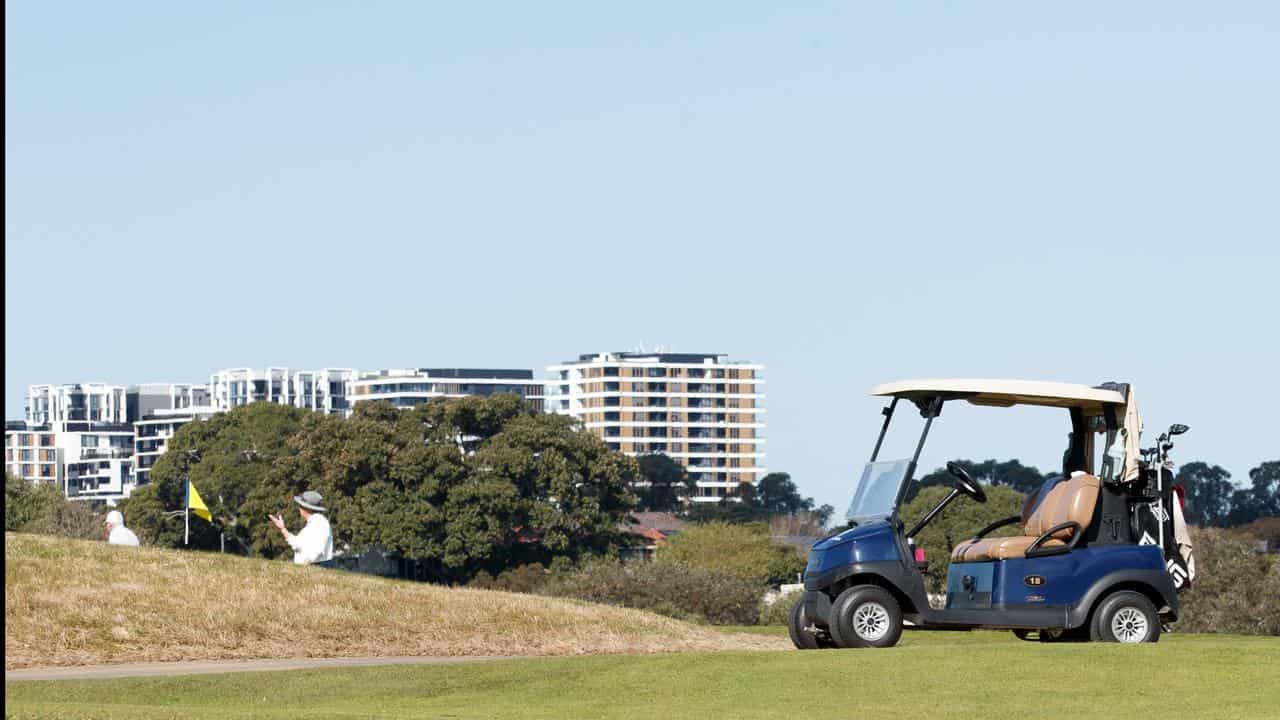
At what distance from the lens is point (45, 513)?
60.5 metres

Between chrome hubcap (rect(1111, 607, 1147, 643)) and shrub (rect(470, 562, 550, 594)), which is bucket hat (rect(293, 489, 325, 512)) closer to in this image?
chrome hubcap (rect(1111, 607, 1147, 643))

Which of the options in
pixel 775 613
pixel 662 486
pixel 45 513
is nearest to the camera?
pixel 775 613

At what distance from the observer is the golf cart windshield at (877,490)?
1565 centimetres

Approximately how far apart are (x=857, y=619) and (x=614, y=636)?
16.5 ft

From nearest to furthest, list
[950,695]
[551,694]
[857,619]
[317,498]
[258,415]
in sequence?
[950,695], [551,694], [857,619], [317,498], [258,415]

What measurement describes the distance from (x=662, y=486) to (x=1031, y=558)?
165 m

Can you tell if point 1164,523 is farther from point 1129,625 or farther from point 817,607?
point 817,607

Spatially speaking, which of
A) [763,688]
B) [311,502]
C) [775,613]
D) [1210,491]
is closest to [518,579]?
[775,613]

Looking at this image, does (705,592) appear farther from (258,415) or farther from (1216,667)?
(258,415)

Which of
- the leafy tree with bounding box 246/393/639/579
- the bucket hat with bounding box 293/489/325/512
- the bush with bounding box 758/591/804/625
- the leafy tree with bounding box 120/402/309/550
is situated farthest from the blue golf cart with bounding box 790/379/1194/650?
the leafy tree with bounding box 120/402/309/550

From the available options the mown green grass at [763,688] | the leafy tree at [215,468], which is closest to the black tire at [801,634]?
the mown green grass at [763,688]

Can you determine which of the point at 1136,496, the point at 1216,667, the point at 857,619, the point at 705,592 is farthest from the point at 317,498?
the point at 705,592

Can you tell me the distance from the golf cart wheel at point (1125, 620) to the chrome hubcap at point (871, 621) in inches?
66.4

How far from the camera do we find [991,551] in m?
15.8
